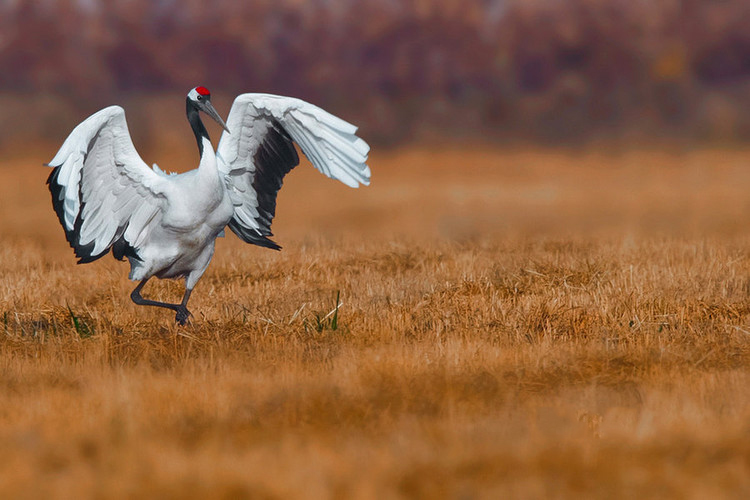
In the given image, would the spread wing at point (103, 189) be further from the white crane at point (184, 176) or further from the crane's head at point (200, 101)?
the crane's head at point (200, 101)

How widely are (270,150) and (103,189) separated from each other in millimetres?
1423

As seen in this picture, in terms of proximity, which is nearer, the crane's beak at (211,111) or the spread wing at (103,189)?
the spread wing at (103,189)

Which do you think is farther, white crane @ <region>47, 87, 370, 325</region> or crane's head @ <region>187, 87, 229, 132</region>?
crane's head @ <region>187, 87, 229, 132</region>

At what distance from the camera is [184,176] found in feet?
24.3

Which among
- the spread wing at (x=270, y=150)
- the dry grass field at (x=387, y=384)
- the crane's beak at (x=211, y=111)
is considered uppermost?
the crane's beak at (x=211, y=111)

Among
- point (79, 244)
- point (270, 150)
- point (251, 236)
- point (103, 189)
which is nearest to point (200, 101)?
point (270, 150)

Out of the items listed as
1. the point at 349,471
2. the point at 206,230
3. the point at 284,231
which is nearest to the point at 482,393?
the point at 349,471

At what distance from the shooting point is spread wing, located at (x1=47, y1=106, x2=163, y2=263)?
685cm

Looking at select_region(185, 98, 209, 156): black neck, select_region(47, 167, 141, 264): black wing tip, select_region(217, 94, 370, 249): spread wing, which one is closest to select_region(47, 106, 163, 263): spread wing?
select_region(47, 167, 141, 264): black wing tip

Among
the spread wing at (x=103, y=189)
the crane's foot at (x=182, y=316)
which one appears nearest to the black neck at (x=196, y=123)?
the spread wing at (x=103, y=189)

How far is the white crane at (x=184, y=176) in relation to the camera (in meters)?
7.14

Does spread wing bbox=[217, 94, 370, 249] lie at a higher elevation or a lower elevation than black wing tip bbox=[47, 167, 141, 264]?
higher

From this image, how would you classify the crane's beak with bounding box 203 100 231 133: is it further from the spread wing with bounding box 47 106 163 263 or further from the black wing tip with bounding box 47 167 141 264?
the black wing tip with bounding box 47 167 141 264

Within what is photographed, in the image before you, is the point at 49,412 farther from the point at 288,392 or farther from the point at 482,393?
the point at 482,393
